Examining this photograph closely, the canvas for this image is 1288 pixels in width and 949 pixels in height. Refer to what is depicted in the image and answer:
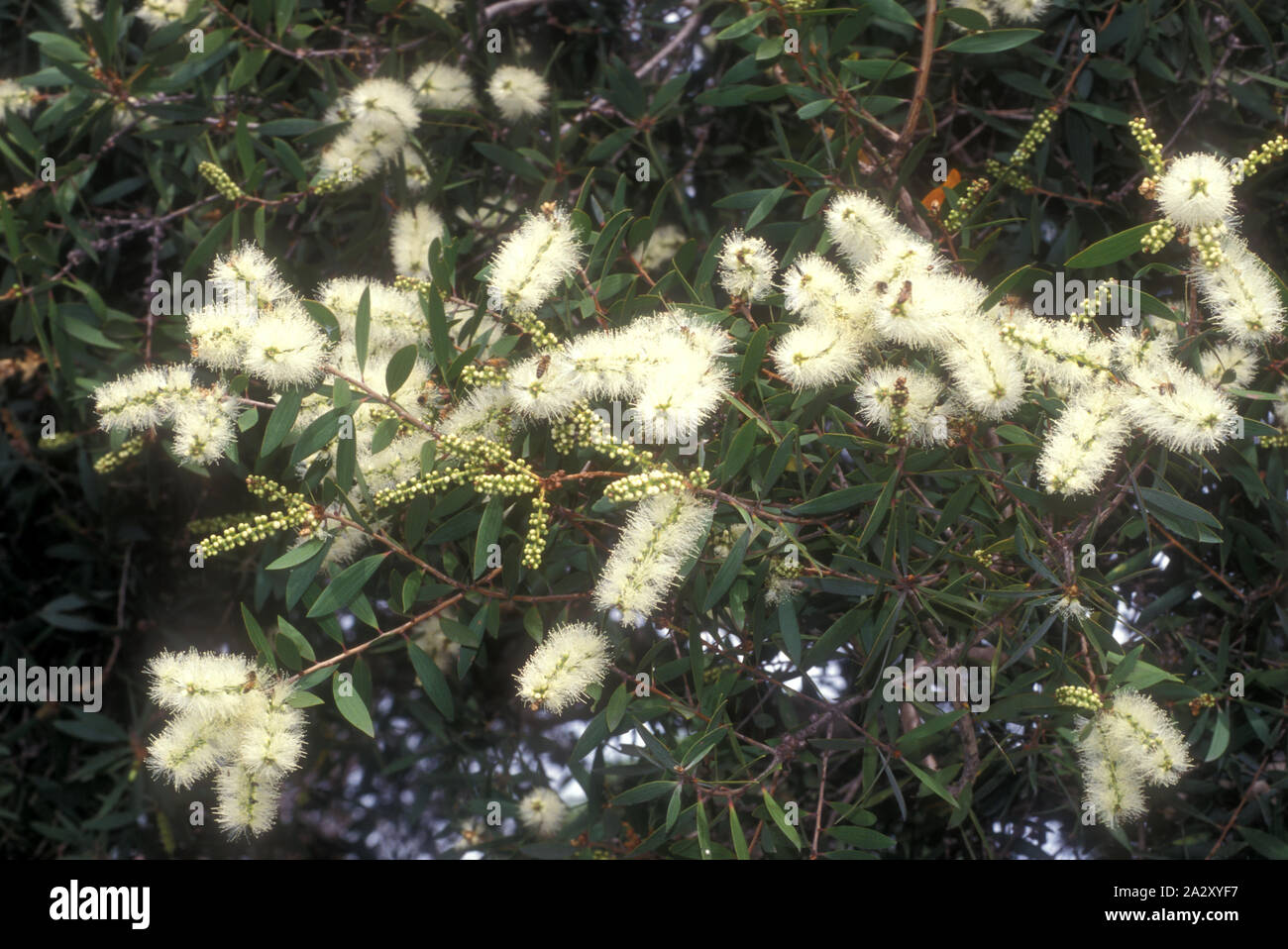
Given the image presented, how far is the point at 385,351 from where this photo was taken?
5.88 feet

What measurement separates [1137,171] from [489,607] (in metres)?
1.66

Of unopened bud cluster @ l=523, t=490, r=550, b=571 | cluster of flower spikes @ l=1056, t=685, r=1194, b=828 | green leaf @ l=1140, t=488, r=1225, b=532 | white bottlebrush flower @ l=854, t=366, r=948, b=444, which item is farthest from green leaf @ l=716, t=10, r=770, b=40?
cluster of flower spikes @ l=1056, t=685, r=1194, b=828

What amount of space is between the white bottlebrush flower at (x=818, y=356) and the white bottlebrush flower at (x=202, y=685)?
1.06 meters

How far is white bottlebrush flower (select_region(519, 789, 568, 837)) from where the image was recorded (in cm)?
227

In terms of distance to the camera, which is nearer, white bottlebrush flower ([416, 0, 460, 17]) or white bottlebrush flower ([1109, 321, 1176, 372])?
white bottlebrush flower ([1109, 321, 1176, 372])

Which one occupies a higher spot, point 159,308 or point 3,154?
point 3,154

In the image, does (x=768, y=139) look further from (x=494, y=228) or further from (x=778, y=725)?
(x=778, y=725)

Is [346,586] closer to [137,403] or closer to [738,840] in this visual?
[137,403]

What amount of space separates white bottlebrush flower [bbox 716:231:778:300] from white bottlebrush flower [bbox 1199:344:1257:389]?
78 centimetres

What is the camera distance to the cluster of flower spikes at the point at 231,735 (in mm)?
1571

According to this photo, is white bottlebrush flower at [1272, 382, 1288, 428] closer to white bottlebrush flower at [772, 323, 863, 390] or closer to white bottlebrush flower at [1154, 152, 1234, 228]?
white bottlebrush flower at [1154, 152, 1234, 228]

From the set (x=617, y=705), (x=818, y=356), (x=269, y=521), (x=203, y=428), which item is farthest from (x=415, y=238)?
(x=617, y=705)

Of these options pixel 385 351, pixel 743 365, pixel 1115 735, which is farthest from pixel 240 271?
pixel 1115 735

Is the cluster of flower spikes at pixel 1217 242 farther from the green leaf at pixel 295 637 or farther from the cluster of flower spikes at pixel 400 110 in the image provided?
the green leaf at pixel 295 637
